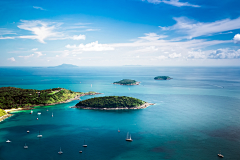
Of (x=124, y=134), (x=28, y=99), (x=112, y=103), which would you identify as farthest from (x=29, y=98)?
(x=124, y=134)

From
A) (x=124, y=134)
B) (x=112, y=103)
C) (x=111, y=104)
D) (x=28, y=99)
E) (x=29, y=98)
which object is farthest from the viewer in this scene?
(x=29, y=98)

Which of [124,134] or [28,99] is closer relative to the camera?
[124,134]

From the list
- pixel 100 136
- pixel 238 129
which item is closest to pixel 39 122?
pixel 100 136

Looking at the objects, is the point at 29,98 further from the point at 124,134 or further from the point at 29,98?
the point at 124,134

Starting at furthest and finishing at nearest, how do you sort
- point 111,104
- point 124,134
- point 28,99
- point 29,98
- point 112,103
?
point 29,98, point 28,99, point 112,103, point 111,104, point 124,134

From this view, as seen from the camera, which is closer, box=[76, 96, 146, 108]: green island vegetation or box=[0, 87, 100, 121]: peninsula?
box=[0, 87, 100, 121]: peninsula

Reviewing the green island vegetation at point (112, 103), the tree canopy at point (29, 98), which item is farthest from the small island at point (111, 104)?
the tree canopy at point (29, 98)

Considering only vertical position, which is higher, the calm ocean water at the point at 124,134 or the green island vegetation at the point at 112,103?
the green island vegetation at the point at 112,103

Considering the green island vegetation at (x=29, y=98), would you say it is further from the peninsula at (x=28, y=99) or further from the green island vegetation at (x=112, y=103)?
the green island vegetation at (x=112, y=103)

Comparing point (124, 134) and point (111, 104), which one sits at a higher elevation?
point (111, 104)

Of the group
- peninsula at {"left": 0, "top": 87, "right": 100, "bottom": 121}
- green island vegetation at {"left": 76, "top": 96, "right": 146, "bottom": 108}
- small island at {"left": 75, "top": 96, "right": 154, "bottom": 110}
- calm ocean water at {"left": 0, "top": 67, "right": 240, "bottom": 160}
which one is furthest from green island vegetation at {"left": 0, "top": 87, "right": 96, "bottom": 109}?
green island vegetation at {"left": 76, "top": 96, "right": 146, "bottom": 108}

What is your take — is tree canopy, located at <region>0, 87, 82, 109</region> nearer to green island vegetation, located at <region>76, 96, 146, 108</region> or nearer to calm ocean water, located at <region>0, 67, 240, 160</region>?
calm ocean water, located at <region>0, 67, 240, 160</region>
